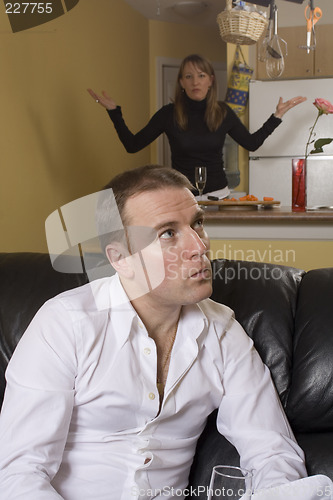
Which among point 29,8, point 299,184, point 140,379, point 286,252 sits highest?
point 29,8

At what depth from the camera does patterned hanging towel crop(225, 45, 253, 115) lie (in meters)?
5.04

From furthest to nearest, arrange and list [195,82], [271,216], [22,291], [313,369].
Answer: [195,82] → [271,216] → [22,291] → [313,369]

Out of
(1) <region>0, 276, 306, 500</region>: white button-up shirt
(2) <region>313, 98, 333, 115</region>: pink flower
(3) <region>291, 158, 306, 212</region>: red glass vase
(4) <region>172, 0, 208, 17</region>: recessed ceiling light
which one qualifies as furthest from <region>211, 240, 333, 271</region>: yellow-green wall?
(4) <region>172, 0, 208, 17</region>: recessed ceiling light

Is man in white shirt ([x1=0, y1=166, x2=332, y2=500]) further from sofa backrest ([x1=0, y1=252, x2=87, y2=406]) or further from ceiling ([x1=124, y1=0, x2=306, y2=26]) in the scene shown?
ceiling ([x1=124, y1=0, x2=306, y2=26])

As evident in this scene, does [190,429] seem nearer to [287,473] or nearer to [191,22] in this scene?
[287,473]

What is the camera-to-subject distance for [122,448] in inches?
48.6

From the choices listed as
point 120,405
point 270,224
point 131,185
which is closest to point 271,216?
point 270,224

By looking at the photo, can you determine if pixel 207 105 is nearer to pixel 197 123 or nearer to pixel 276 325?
pixel 197 123

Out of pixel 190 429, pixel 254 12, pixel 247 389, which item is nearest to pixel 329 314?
pixel 247 389

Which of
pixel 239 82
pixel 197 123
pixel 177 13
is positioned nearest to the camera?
pixel 197 123

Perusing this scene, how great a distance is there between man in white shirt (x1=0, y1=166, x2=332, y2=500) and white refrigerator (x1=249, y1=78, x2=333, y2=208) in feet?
13.2

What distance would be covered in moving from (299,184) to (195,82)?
1.01 m

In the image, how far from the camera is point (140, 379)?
124 centimetres

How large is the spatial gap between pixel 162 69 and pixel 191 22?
59 centimetres
